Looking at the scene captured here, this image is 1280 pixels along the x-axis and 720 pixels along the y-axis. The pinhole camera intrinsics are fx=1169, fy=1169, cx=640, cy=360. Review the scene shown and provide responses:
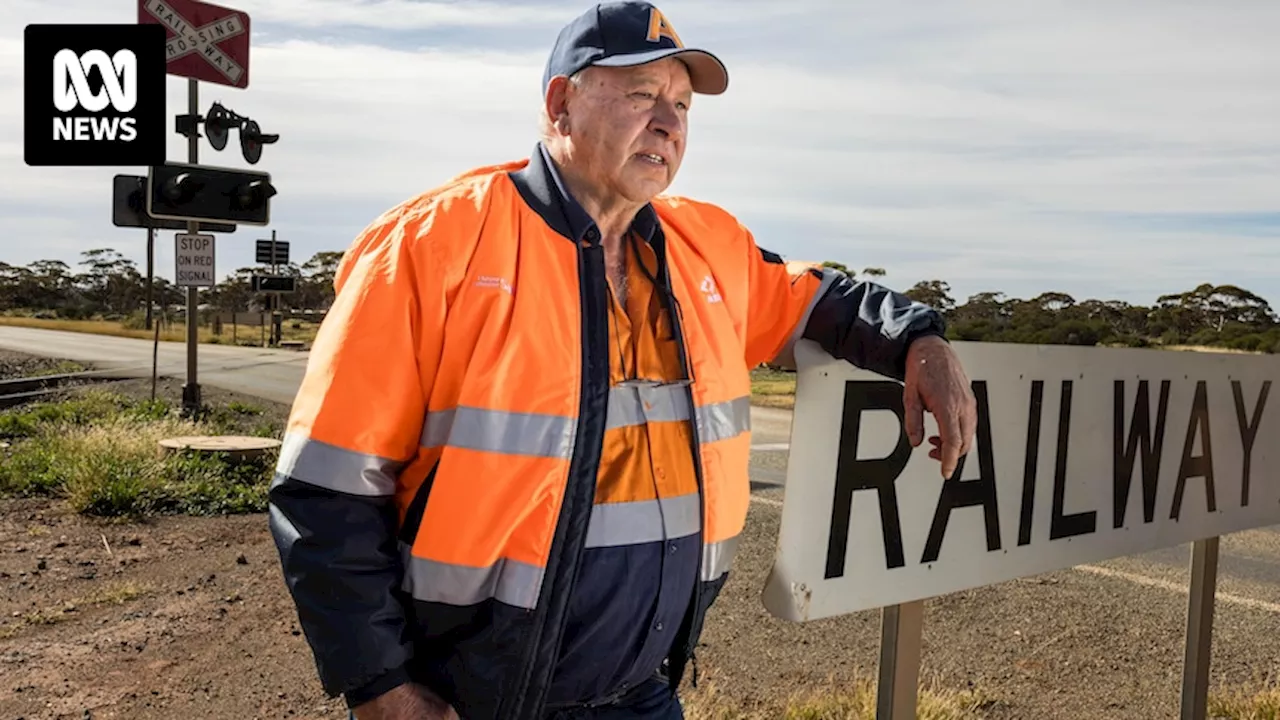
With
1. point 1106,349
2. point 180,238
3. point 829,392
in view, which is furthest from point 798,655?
point 180,238

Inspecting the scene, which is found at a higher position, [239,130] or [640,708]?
[239,130]

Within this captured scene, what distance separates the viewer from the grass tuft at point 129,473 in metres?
8.60

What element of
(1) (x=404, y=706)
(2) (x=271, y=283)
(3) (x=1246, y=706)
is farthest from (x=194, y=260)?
(2) (x=271, y=283)

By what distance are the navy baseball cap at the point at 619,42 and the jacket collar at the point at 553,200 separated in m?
0.21

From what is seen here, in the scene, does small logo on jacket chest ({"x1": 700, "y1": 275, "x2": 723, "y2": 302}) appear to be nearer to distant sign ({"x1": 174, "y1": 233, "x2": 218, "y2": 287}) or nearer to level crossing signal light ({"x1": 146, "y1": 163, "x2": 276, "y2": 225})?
level crossing signal light ({"x1": 146, "y1": 163, "x2": 276, "y2": 225})

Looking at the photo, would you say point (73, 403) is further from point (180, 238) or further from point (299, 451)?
point (299, 451)

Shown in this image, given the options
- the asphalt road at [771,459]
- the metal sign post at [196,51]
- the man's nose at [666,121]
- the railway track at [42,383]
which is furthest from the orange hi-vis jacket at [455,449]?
the railway track at [42,383]

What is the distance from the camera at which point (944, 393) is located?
2639 millimetres

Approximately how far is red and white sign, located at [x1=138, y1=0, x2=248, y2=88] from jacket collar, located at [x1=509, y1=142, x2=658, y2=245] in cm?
1294

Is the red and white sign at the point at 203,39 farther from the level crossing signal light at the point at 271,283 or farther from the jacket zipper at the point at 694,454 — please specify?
the level crossing signal light at the point at 271,283

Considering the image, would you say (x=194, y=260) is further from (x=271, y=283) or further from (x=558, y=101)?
(x=271, y=283)

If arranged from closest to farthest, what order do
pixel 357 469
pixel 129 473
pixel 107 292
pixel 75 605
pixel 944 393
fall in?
pixel 357 469
pixel 944 393
pixel 75 605
pixel 129 473
pixel 107 292

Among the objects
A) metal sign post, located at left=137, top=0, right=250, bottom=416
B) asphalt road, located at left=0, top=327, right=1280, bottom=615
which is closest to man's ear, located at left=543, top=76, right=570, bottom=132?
asphalt road, located at left=0, top=327, right=1280, bottom=615

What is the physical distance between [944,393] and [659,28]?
40.3 inches
